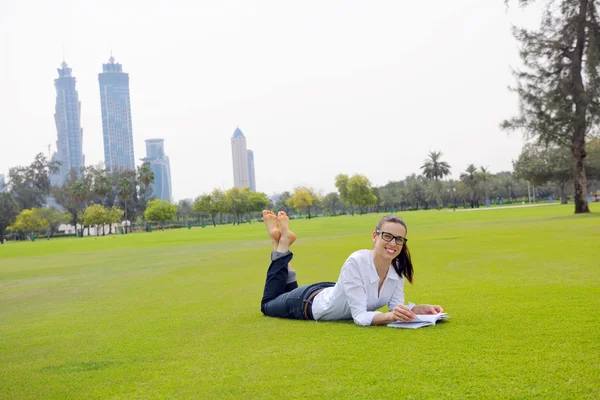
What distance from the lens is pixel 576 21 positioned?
3638cm

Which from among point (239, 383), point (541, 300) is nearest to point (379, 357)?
point (239, 383)

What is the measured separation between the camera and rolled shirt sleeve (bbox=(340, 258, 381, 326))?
6.03 m

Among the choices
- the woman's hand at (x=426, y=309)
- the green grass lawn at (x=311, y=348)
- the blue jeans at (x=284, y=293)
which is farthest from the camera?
the blue jeans at (x=284, y=293)

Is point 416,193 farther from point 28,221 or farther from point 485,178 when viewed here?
point 28,221

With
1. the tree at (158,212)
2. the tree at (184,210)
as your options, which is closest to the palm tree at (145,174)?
the tree at (158,212)

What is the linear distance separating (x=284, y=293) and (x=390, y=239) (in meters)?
1.90

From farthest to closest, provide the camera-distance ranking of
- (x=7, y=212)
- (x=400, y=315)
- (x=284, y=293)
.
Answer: (x=7, y=212), (x=284, y=293), (x=400, y=315)

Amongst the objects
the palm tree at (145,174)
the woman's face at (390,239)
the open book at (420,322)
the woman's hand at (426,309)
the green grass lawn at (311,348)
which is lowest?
the green grass lawn at (311,348)

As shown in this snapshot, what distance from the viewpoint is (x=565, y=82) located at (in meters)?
36.7

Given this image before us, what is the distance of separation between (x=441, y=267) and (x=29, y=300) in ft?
29.9

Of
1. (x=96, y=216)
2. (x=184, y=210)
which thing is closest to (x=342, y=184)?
(x=96, y=216)

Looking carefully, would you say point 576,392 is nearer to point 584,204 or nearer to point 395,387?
point 395,387

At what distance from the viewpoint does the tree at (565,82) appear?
3606 centimetres

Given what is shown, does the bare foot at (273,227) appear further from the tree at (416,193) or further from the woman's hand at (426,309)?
the tree at (416,193)
